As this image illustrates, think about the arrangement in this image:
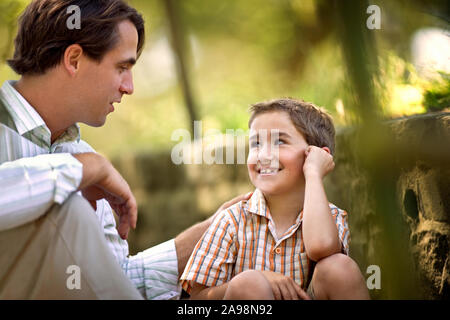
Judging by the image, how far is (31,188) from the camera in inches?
55.1

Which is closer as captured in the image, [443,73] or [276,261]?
[276,261]

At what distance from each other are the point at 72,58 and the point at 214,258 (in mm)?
927

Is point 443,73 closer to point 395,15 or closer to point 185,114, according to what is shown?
point 395,15

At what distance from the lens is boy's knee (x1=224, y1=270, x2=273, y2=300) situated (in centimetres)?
143

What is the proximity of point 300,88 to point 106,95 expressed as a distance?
312 cm

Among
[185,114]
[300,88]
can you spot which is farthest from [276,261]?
[185,114]

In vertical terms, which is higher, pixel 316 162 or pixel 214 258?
pixel 316 162

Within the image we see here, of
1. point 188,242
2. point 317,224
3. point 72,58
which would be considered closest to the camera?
point 317,224

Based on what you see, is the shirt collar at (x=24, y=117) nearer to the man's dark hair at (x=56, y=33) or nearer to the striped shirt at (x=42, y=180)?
the striped shirt at (x=42, y=180)

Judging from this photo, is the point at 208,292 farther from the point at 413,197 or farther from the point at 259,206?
the point at 413,197

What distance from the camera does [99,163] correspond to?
5.09ft

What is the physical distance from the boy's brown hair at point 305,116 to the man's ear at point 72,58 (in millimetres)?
680

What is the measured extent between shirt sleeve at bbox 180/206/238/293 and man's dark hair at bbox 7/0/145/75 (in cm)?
81

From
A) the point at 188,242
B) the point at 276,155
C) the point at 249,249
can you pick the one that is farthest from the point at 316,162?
the point at 188,242
